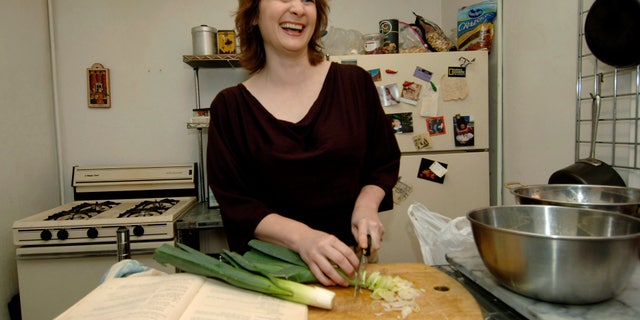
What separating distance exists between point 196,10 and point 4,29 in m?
1.02

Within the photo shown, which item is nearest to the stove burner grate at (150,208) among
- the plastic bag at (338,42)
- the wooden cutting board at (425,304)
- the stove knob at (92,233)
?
the stove knob at (92,233)

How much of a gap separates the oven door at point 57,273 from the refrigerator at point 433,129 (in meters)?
1.27

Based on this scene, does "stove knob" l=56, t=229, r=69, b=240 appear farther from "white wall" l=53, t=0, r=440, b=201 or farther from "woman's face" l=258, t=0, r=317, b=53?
"woman's face" l=258, t=0, r=317, b=53

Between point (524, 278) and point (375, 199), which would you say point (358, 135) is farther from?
point (524, 278)

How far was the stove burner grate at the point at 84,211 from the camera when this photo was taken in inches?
80.0

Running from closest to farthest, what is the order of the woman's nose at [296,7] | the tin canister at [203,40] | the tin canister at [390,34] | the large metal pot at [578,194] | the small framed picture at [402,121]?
the large metal pot at [578,194] → the woman's nose at [296,7] → the small framed picture at [402,121] → the tin canister at [390,34] → the tin canister at [203,40]

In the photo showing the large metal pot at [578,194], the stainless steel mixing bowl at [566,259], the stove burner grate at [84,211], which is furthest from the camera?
the stove burner grate at [84,211]

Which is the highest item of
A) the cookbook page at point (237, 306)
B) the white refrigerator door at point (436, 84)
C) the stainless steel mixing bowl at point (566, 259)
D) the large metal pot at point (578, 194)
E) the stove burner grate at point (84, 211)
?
the white refrigerator door at point (436, 84)

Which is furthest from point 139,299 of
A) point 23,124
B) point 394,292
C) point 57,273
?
point 23,124

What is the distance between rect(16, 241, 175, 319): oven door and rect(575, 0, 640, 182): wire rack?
1.87 meters

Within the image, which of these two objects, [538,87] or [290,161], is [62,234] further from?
[538,87]

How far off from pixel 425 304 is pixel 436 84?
5.22 ft

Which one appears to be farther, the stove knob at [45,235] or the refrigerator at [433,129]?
the refrigerator at [433,129]

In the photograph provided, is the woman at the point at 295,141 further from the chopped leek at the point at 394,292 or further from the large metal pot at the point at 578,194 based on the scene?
the large metal pot at the point at 578,194
